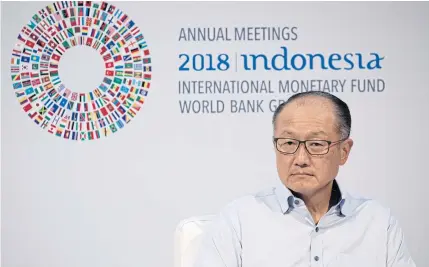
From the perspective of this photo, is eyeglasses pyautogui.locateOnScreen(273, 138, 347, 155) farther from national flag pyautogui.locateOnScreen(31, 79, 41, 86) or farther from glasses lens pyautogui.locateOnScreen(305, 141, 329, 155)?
national flag pyautogui.locateOnScreen(31, 79, 41, 86)

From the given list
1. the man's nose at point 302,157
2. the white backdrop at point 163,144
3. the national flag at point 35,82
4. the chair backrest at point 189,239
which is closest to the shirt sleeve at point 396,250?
the man's nose at point 302,157

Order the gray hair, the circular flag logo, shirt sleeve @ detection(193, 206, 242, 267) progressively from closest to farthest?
shirt sleeve @ detection(193, 206, 242, 267), the gray hair, the circular flag logo

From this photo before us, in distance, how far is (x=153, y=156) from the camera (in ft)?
11.7

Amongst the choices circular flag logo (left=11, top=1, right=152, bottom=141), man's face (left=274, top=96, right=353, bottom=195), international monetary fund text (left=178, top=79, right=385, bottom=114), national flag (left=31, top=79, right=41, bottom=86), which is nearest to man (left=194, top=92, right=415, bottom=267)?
man's face (left=274, top=96, right=353, bottom=195)

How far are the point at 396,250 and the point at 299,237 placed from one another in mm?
349

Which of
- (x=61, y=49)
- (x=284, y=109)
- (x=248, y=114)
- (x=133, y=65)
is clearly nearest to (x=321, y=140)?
(x=284, y=109)

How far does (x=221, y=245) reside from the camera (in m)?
2.17

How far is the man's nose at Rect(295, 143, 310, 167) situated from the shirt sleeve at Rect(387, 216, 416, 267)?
40cm

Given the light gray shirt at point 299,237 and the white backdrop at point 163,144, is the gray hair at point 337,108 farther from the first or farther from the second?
the white backdrop at point 163,144

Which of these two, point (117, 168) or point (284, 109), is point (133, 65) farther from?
point (284, 109)

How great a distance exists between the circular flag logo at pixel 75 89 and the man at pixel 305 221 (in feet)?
4.84

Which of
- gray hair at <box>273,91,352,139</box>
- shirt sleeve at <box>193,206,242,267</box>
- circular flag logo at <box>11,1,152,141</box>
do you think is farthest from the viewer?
circular flag logo at <box>11,1,152,141</box>

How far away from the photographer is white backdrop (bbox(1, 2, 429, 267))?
139 inches

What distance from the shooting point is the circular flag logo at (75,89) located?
11.6 feet
